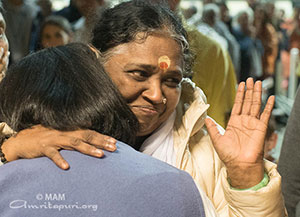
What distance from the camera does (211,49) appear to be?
2.76m

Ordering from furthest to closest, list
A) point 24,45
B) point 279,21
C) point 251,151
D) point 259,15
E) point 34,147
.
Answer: point 279,21, point 259,15, point 24,45, point 251,151, point 34,147

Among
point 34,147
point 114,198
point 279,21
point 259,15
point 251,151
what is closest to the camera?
point 114,198

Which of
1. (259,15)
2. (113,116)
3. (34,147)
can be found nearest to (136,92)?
(113,116)

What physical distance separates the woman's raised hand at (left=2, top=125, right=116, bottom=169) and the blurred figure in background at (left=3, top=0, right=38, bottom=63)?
3.04 meters

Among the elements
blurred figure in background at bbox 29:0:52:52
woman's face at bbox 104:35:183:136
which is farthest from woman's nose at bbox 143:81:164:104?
blurred figure in background at bbox 29:0:52:52

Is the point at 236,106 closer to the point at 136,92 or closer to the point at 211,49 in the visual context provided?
the point at 136,92

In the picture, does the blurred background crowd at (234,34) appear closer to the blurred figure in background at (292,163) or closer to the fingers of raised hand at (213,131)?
the blurred figure in background at (292,163)

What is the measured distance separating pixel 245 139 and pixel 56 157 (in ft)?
2.20

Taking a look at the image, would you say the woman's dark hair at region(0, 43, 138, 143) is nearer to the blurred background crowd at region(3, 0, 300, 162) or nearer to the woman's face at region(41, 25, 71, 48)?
the blurred background crowd at region(3, 0, 300, 162)

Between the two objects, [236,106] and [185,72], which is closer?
[236,106]

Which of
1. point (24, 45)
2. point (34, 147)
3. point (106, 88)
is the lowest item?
point (24, 45)

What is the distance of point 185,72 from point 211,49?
35.9 inches

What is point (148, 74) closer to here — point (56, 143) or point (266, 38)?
point (56, 143)

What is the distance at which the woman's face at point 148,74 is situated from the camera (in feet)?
5.52
